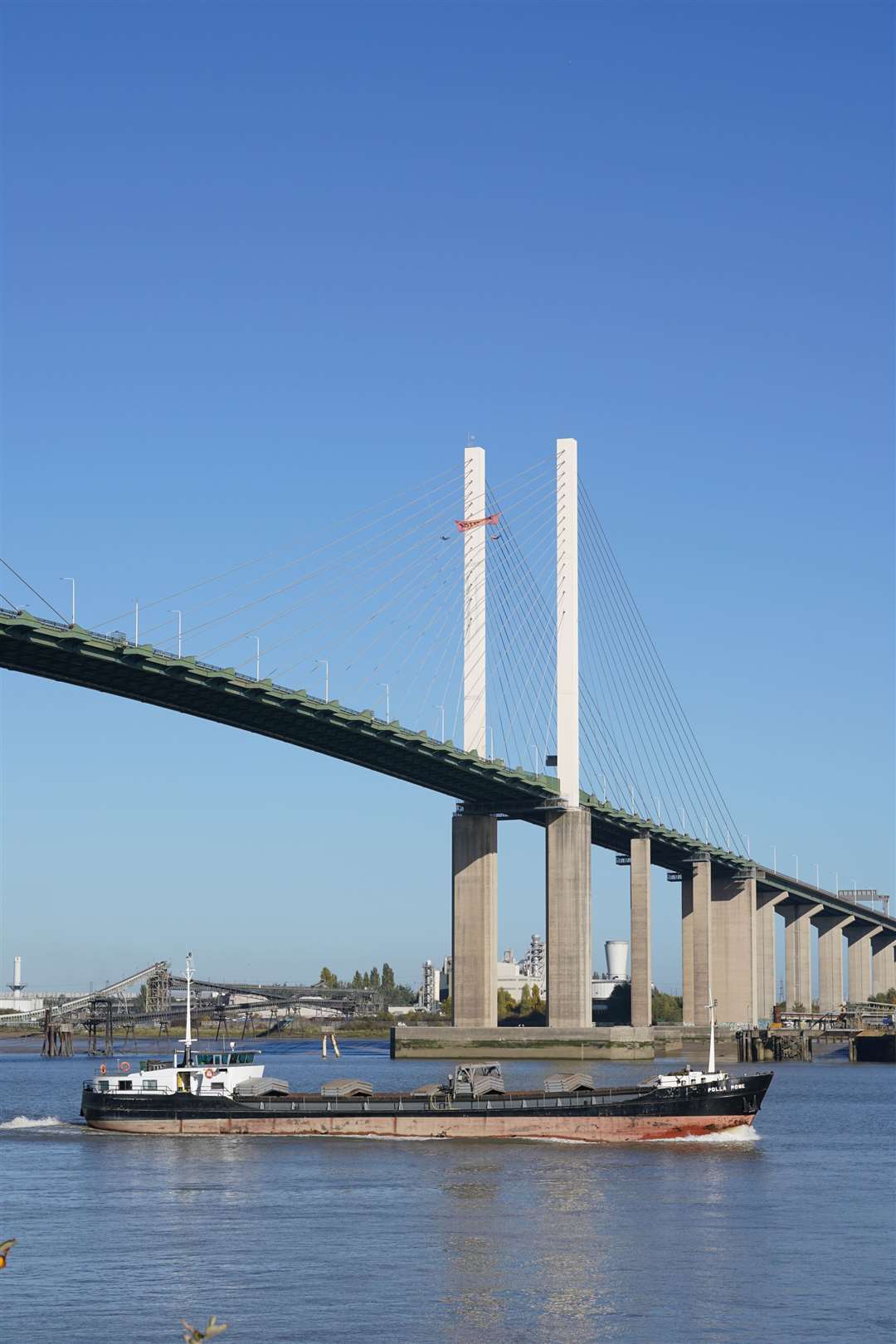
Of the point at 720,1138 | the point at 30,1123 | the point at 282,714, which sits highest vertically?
the point at 282,714

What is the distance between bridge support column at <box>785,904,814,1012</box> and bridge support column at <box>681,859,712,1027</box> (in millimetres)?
38767

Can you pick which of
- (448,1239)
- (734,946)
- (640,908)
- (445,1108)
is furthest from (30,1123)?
(734,946)

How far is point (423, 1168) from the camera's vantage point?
5138cm

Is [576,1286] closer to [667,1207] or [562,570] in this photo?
[667,1207]

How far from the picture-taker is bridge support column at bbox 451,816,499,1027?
374 feet

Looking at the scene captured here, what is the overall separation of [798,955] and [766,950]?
17.8 metres

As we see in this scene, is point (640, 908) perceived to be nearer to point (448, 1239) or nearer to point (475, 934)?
point (475, 934)

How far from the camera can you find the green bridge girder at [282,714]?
8469 cm

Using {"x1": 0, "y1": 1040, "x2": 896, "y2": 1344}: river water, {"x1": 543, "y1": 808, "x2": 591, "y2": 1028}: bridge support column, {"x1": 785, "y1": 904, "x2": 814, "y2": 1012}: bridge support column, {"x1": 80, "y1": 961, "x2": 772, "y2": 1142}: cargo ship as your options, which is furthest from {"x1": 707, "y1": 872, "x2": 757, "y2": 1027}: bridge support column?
{"x1": 80, "y1": 961, "x2": 772, "y2": 1142}: cargo ship

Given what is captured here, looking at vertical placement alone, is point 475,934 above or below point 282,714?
below

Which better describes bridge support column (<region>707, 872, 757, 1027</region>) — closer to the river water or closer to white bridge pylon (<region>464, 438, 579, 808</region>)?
white bridge pylon (<region>464, 438, 579, 808</region>)

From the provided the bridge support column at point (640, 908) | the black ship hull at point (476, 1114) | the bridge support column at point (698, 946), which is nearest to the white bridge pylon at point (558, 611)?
the bridge support column at point (640, 908)

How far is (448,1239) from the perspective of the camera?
3900cm

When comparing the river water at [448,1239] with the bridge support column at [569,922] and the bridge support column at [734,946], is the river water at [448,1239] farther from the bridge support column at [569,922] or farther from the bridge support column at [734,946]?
the bridge support column at [734,946]
